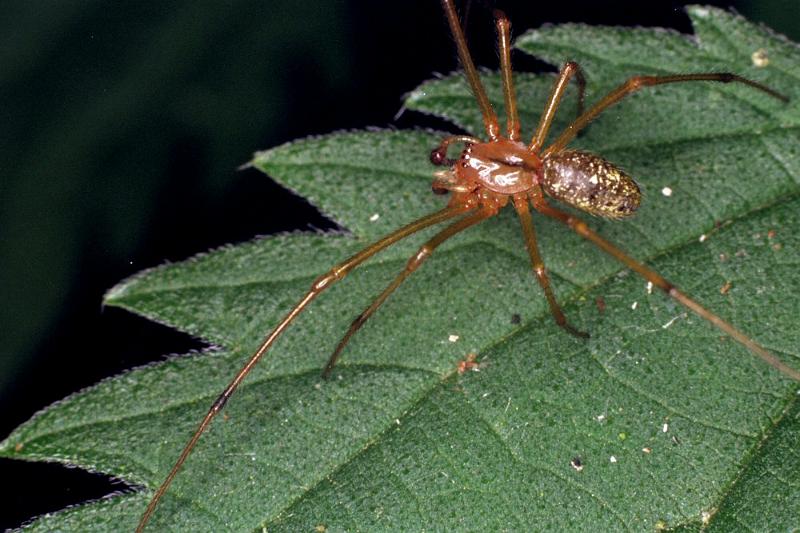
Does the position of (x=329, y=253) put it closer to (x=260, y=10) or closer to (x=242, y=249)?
(x=242, y=249)

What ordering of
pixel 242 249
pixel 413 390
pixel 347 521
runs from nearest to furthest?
1. pixel 347 521
2. pixel 413 390
3. pixel 242 249

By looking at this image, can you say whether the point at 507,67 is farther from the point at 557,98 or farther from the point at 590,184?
the point at 590,184

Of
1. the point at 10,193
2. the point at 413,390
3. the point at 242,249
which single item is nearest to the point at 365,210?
the point at 242,249

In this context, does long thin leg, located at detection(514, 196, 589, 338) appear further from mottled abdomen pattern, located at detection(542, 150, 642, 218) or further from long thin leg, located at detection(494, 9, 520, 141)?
long thin leg, located at detection(494, 9, 520, 141)

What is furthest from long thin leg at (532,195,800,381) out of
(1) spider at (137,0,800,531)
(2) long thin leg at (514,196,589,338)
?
(2) long thin leg at (514,196,589,338)

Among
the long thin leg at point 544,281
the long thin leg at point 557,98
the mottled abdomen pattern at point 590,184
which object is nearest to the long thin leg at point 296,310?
the long thin leg at point 544,281

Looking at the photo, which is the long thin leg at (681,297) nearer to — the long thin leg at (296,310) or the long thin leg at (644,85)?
the long thin leg at (644,85)
